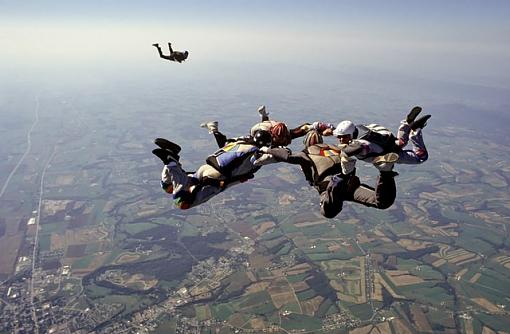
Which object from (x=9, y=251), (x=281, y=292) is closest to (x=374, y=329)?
(x=281, y=292)

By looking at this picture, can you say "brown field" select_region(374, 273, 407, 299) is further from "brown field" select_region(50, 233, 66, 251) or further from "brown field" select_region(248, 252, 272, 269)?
"brown field" select_region(50, 233, 66, 251)

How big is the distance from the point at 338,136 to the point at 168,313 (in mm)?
38432

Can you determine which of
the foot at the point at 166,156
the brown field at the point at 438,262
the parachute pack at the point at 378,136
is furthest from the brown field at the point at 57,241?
the parachute pack at the point at 378,136

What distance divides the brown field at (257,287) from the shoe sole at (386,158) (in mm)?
39684

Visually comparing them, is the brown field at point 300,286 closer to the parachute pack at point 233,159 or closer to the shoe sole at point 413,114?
the parachute pack at point 233,159

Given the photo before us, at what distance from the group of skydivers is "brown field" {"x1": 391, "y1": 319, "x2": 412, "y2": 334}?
35.3 metres

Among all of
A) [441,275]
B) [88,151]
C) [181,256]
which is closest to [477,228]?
[441,275]

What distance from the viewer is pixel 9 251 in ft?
180

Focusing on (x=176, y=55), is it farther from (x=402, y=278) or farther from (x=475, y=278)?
(x=475, y=278)

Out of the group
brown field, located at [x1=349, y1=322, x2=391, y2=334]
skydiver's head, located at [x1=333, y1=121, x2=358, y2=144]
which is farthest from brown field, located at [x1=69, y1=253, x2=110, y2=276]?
skydiver's head, located at [x1=333, y1=121, x2=358, y2=144]

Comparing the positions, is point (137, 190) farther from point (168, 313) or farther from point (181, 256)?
point (168, 313)

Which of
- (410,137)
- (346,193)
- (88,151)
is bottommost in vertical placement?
(88,151)

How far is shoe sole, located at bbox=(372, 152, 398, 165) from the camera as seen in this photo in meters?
5.84

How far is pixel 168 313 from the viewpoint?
39.8 metres
